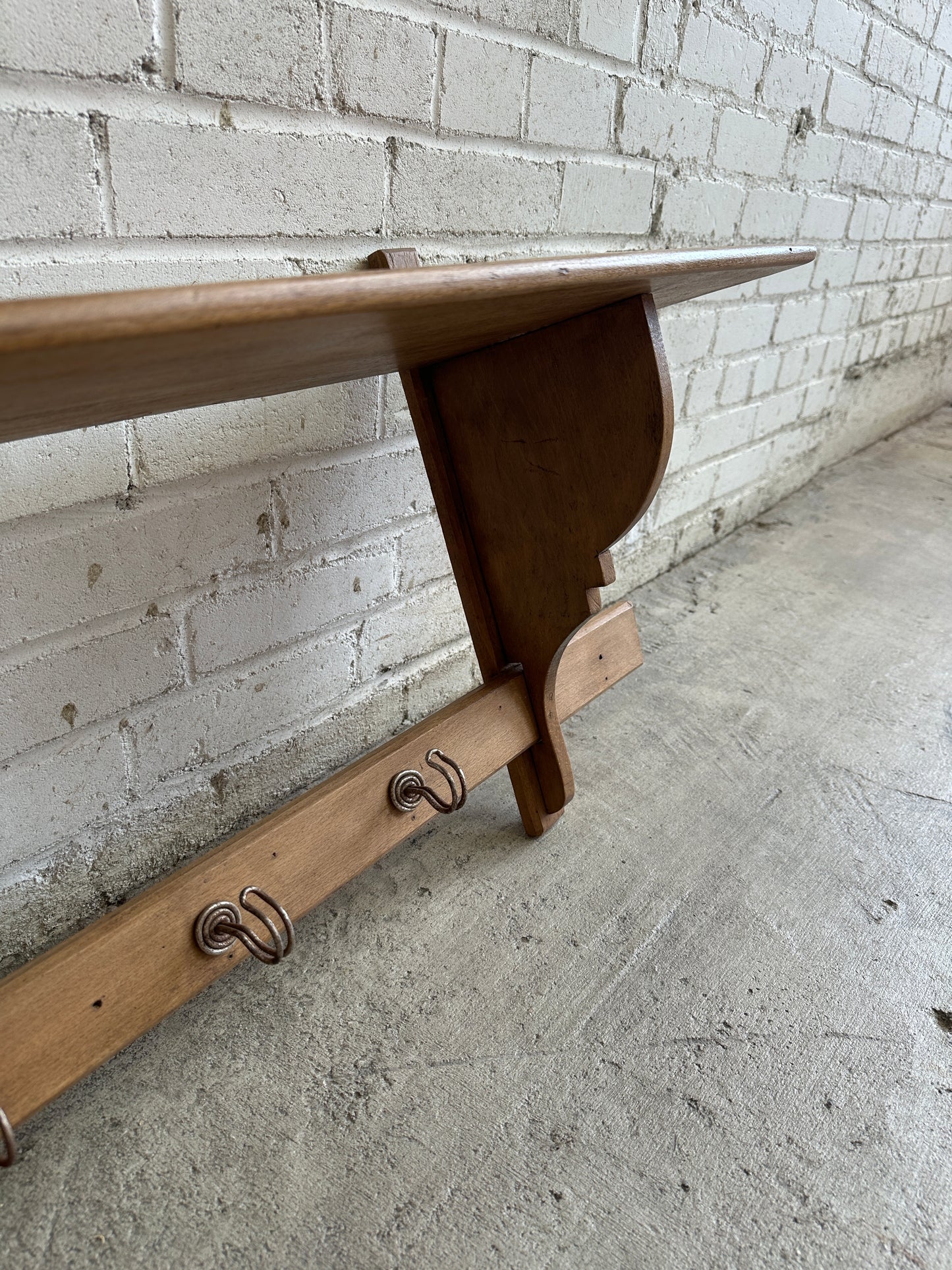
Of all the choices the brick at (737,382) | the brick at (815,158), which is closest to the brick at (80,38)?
the brick at (737,382)

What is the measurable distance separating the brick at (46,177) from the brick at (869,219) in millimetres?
2384

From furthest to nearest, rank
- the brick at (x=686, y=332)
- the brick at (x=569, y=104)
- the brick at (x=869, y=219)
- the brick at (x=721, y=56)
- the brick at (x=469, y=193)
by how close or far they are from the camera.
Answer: the brick at (x=869, y=219)
the brick at (x=686, y=332)
the brick at (x=721, y=56)
the brick at (x=569, y=104)
the brick at (x=469, y=193)

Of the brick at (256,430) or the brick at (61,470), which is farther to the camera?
the brick at (256,430)

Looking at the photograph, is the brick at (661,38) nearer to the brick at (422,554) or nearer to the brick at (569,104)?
the brick at (569,104)

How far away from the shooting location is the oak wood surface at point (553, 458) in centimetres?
96

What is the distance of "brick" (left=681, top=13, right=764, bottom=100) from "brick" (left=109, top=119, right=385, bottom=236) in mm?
877

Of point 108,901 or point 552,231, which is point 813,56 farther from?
point 108,901

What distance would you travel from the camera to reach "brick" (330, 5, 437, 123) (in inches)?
39.9

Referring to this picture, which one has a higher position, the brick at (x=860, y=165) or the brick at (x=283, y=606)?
the brick at (x=860, y=165)

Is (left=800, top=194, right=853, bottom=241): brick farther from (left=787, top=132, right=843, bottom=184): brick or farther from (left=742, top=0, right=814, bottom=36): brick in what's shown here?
(left=742, top=0, right=814, bottom=36): brick

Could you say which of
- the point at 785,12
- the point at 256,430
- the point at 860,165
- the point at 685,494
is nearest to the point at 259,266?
the point at 256,430

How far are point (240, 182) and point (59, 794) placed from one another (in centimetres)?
72

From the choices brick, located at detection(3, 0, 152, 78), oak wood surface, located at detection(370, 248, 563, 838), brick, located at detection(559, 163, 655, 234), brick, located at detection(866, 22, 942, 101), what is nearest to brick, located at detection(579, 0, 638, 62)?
brick, located at detection(559, 163, 655, 234)

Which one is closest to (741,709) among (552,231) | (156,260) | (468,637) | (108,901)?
(468,637)
